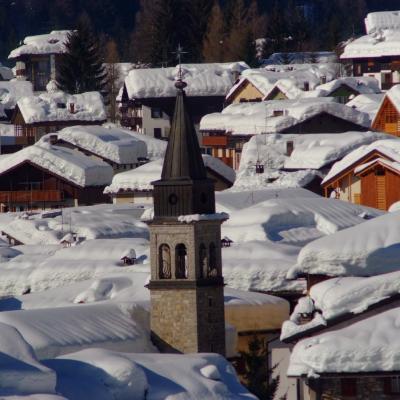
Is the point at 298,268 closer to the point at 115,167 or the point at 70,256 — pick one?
the point at 70,256

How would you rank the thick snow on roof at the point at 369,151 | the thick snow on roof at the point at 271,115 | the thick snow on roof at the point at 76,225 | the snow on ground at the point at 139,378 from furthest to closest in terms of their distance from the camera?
the thick snow on roof at the point at 271,115 → the thick snow on roof at the point at 369,151 → the thick snow on roof at the point at 76,225 → the snow on ground at the point at 139,378

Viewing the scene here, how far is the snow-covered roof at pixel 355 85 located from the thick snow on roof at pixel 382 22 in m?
13.9

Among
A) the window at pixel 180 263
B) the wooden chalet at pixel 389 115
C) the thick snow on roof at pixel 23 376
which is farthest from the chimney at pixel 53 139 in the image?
the thick snow on roof at pixel 23 376

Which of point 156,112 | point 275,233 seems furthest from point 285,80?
point 275,233

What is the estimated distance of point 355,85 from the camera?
354 ft

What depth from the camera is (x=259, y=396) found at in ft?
133

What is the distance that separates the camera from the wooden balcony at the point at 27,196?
8544 cm

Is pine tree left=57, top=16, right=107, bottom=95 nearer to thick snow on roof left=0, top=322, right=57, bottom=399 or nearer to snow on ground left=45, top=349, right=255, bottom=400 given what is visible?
snow on ground left=45, top=349, right=255, bottom=400

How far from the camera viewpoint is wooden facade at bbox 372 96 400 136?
282ft

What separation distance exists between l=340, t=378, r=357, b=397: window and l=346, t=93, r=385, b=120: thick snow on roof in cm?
5654

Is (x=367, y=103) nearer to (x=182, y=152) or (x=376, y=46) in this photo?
(x=376, y=46)

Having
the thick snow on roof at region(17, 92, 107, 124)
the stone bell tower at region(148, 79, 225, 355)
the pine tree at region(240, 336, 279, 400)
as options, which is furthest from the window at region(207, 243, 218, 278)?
the thick snow on roof at region(17, 92, 107, 124)

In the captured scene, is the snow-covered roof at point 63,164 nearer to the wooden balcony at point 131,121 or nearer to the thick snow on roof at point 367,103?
the thick snow on roof at point 367,103

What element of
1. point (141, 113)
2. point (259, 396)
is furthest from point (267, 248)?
point (141, 113)
